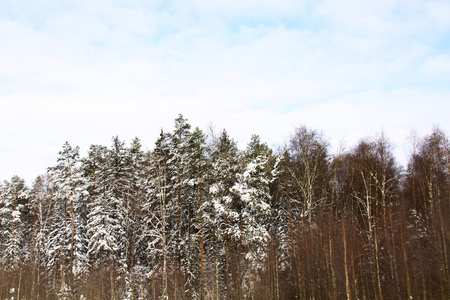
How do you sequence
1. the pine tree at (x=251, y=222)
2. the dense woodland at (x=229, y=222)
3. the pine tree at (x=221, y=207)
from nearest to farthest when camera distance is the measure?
the dense woodland at (x=229, y=222)
the pine tree at (x=251, y=222)
the pine tree at (x=221, y=207)

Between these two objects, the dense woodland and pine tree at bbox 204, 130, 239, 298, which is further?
pine tree at bbox 204, 130, 239, 298

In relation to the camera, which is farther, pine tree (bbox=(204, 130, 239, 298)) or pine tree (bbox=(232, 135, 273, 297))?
pine tree (bbox=(204, 130, 239, 298))

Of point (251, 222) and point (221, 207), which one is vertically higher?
point (221, 207)

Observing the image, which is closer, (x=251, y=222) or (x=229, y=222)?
(x=251, y=222)

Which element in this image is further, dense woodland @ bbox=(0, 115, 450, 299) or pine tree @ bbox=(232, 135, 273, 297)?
pine tree @ bbox=(232, 135, 273, 297)

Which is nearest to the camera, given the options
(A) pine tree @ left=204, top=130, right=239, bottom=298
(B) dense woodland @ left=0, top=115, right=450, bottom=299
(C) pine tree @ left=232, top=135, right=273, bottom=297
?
(B) dense woodland @ left=0, top=115, right=450, bottom=299

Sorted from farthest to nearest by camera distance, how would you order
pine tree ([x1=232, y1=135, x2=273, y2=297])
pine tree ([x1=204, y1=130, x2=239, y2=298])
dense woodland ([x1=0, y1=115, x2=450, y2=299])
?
pine tree ([x1=204, y1=130, x2=239, y2=298]) → pine tree ([x1=232, y1=135, x2=273, y2=297]) → dense woodland ([x1=0, y1=115, x2=450, y2=299])

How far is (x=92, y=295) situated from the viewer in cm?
2883

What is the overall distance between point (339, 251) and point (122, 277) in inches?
766

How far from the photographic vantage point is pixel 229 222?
26328mm

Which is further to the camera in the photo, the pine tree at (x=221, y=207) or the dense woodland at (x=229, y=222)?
the pine tree at (x=221, y=207)

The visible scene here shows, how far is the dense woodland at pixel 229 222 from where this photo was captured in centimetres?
2130

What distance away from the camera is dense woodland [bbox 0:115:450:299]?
69.9 feet

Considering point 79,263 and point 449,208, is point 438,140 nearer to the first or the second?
point 449,208
